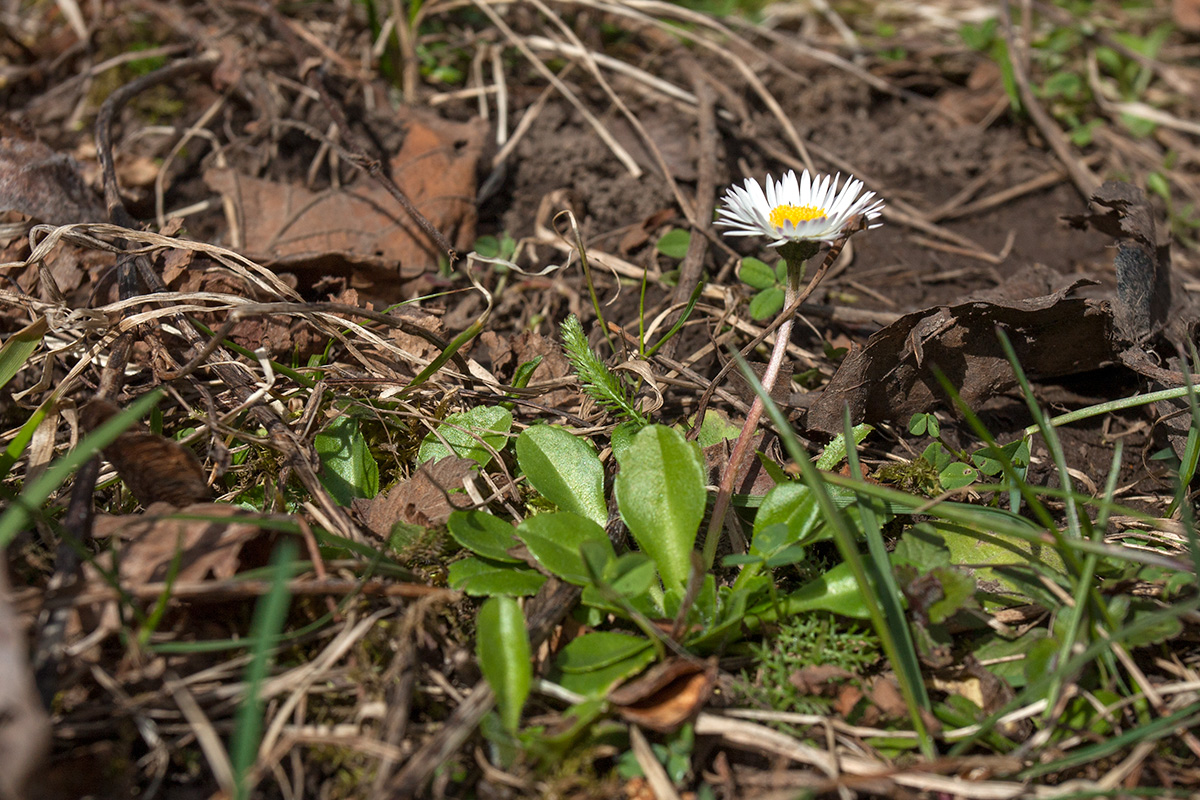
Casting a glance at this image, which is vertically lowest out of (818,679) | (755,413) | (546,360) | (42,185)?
(818,679)

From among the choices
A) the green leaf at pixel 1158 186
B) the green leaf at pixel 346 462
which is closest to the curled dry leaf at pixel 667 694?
the green leaf at pixel 346 462

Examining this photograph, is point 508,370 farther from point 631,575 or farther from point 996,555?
point 996,555

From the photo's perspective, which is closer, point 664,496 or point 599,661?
point 599,661

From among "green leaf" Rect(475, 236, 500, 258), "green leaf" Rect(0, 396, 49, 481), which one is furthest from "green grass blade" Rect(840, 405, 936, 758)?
"green leaf" Rect(0, 396, 49, 481)

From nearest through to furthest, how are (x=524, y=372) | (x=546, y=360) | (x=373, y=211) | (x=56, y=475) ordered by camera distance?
(x=56, y=475) < (x=524, y=372) < (x=546, y=360) < (x=373, y=211)

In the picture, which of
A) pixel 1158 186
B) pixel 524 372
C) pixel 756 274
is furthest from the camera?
pixel 1158 186

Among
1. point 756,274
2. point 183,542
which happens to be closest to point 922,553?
point 756,274

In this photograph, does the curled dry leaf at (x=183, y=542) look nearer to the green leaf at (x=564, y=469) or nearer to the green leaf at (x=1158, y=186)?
the green leaf at (x=564, y=469)
